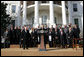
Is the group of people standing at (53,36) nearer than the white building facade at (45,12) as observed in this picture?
Yes

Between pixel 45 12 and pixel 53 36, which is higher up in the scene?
pixel 45 12

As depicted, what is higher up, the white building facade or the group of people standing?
the white building facade

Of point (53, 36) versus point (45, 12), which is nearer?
point (53, 36)

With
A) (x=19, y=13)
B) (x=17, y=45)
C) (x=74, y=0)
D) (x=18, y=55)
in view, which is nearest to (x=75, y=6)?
(x=74, y=0)

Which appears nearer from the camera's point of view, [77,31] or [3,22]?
[77,31]

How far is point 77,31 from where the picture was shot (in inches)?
467

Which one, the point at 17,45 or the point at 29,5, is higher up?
the point at 29,5

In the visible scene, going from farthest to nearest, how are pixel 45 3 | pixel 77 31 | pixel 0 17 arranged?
pixel 45 3
pixel 0 17
pixel 77 31

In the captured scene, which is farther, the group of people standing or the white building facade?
the white building facade

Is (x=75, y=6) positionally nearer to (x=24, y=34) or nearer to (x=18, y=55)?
(x=24, y=34)

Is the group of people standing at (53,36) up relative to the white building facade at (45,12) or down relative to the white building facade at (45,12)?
down

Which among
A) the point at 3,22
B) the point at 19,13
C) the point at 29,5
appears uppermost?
→ the point at 29,5

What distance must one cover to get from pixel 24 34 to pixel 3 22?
6.97 metres

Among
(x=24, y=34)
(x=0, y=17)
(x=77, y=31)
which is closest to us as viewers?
(x=24, y=34)
